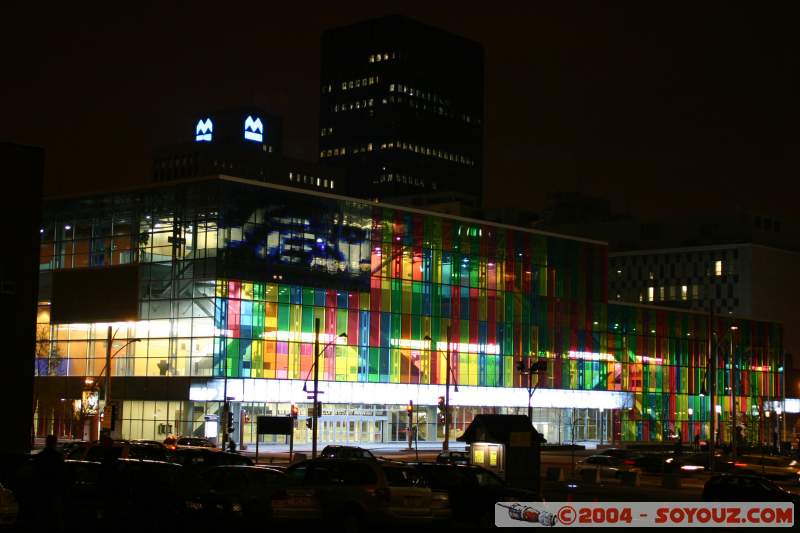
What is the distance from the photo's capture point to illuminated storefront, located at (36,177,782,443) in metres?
93.3

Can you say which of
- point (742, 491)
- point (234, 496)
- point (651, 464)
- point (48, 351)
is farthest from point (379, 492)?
point (48, 351)

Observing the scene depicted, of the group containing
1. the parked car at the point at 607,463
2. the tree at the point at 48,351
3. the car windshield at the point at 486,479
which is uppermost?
the tree at the point at 48,351

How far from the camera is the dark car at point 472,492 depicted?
115 ft

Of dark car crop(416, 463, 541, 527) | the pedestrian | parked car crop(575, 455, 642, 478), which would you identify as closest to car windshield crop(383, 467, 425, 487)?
dark car crop(416, 463, 541, 527)

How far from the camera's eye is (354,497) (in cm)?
3025

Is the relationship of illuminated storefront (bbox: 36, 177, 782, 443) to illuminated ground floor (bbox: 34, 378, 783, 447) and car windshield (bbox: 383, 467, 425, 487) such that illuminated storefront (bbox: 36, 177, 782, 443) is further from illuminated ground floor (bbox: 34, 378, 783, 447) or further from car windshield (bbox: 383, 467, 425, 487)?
car windshield (bbox: 383, 467, 425, 487)

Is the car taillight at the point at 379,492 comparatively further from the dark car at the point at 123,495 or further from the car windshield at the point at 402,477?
the dark car at the point at 123,495

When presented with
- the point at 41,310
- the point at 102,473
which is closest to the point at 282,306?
the point at 41,310

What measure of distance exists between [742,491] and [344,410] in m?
63.2

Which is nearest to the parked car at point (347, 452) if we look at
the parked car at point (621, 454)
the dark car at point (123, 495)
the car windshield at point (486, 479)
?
the parked car at point (621, 454)

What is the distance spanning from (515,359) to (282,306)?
93.7ft

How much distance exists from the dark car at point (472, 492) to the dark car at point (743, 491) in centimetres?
885

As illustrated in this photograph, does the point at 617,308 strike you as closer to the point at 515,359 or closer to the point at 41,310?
the point at 515,359

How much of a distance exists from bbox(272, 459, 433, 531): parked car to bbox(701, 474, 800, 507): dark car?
1444 cm
